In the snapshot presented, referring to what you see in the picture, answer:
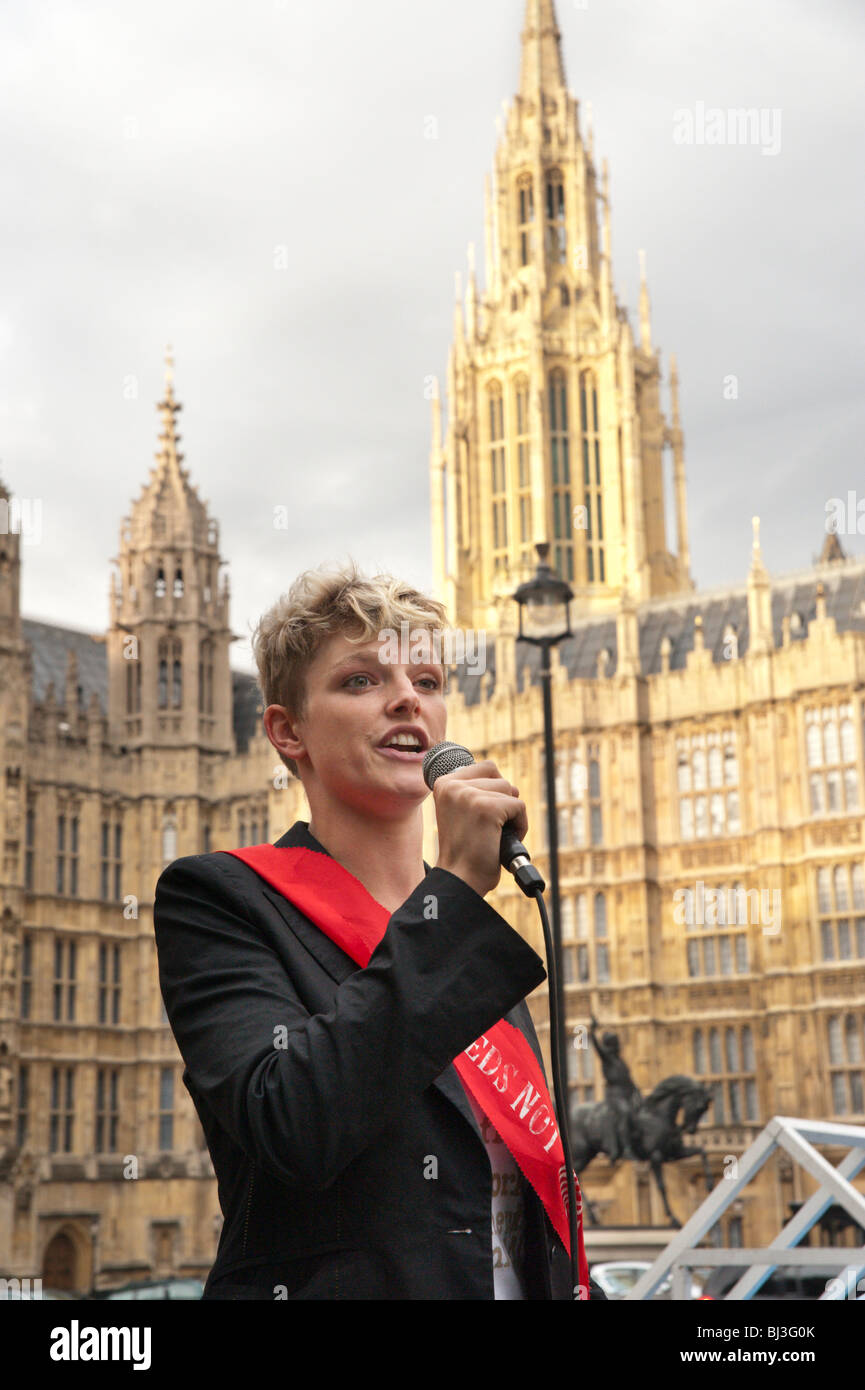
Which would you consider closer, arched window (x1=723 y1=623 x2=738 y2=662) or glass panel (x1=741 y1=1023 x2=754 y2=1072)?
glass panel (x1=741 y1=1023 x2=754 y2=1072)

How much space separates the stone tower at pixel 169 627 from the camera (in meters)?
39.2

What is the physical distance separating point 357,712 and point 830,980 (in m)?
29.2

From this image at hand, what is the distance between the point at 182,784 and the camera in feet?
127

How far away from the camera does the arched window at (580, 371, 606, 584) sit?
5181 cm

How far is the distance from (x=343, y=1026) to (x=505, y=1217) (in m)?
0.53

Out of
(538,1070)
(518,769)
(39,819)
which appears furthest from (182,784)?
(538,1070)

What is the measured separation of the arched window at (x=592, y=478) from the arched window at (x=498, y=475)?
2.66 meters

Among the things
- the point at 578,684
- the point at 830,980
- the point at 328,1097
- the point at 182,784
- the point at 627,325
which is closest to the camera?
the point at 328,1097

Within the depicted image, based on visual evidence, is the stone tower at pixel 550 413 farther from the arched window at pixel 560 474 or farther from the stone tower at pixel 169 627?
the stone tower at pixel 169 627

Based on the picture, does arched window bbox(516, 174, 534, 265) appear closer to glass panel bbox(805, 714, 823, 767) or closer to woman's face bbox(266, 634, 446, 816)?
glass panel bbox(805, 714, 823, 767)

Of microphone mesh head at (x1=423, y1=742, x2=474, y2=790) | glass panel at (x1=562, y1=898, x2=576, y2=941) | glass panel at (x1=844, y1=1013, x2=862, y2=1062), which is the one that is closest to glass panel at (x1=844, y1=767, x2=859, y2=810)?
glass panel at (x1=844, y1=1013, x2=862, y2=1062)

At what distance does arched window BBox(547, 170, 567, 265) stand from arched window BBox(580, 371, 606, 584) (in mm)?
5543
